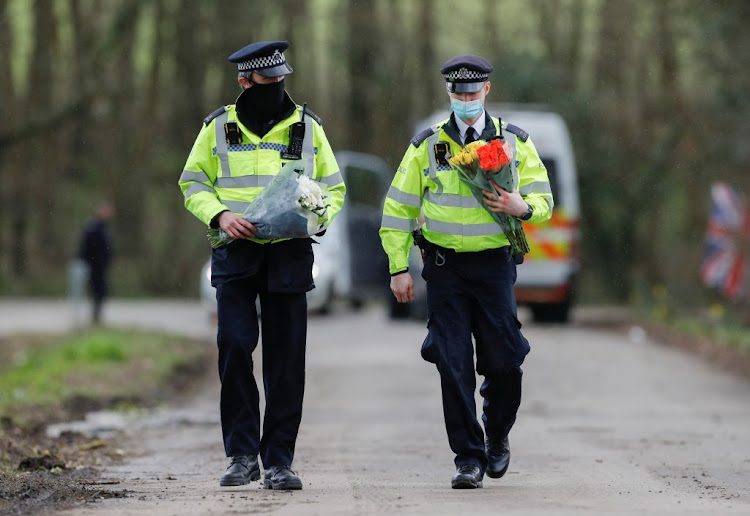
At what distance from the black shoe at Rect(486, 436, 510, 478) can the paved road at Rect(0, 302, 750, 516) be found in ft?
0.22

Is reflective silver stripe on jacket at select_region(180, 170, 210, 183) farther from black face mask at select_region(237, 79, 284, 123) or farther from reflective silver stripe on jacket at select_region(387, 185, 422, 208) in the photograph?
reflective silver stripe on jacket at select_region(387, 185, 422, 208)

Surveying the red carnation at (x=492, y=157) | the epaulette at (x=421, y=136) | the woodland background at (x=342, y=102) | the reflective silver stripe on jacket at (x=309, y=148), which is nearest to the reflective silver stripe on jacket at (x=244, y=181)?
the reflective silver stripe on jacket at (x=309, y=148)

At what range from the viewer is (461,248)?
7484 mm

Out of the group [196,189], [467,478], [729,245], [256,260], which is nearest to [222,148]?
[196,189]

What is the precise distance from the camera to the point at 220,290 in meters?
7.36

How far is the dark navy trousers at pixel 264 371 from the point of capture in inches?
290

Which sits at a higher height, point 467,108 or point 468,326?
point 467,108

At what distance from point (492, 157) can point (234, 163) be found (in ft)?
3.79

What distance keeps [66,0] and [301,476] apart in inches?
1254

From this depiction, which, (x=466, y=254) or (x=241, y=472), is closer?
(x=241, y=472)

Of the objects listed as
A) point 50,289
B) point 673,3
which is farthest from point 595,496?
point 50,289

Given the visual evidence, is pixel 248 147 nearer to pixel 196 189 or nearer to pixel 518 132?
pixel 196 189

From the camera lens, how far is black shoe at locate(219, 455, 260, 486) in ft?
23.9

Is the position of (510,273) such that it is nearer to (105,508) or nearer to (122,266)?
(105,508)
